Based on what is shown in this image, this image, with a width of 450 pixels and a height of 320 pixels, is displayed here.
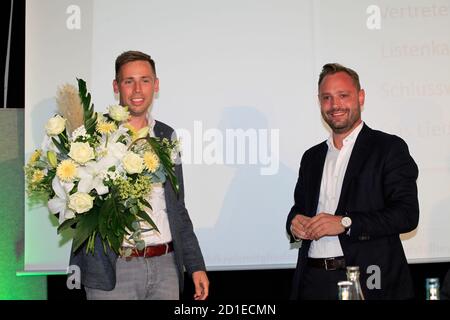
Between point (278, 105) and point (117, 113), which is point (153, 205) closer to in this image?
point (117, 113)

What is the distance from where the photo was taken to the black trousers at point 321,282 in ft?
11.7

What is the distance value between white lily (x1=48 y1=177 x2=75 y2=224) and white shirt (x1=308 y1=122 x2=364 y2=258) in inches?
50.5

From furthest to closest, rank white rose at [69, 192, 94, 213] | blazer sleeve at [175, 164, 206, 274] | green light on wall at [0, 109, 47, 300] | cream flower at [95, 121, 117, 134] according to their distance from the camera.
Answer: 1. green light on wall at [0, 109, 47, 300]
2. blazer sleeve at [175, 164, 206, 274]
3. cream flower at [95, 121, 117, 134]
4. white rose at [69, 192, 94, 213]

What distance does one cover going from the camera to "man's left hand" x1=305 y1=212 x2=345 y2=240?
3.45 metres

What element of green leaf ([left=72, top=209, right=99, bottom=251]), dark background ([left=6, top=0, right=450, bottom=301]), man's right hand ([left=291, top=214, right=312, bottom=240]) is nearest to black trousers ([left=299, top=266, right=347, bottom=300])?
man's right hand ([left=291, top=214, right=312, bottom=240])

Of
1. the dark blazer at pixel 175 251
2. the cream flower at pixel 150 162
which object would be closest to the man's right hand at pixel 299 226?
the dark blazer at pixel 175 251

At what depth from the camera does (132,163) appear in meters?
2.86

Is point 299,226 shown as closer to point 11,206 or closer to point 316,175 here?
point 316,175

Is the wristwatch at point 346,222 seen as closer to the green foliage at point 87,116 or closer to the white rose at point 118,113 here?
the white rose at point 118,113

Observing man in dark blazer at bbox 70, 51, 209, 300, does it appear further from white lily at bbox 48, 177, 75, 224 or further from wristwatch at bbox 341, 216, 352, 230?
wristwatch at bbox 341, 216, 352, 230

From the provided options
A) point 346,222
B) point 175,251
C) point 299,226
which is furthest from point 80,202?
point 346,222

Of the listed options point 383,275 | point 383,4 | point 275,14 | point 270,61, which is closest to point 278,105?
point 270,61

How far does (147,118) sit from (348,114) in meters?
0.98
